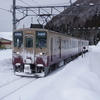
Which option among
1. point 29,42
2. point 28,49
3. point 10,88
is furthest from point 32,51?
point 10,88

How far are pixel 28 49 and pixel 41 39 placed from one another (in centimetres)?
92

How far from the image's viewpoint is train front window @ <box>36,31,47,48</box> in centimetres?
1075

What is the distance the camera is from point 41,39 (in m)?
10.8

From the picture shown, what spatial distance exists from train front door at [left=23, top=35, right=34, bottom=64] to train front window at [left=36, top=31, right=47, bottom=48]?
33 cm

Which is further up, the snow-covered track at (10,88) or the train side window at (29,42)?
the train side window at (29,42)

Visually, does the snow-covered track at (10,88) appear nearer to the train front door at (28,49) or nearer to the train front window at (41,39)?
the train front door at (28,49)

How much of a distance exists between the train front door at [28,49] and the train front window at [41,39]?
33 cm

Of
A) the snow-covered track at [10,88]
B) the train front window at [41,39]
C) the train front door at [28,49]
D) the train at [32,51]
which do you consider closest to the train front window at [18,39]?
the train at [32,51]

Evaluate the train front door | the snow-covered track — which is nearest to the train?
the train front door

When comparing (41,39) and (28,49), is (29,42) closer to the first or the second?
(28,49)

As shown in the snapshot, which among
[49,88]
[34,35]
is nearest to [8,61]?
[34,35]

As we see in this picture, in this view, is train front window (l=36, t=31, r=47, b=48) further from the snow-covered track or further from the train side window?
the snow-covered track

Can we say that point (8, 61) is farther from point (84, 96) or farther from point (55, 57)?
point (84, 96)

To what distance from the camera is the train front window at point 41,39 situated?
1075 cm
